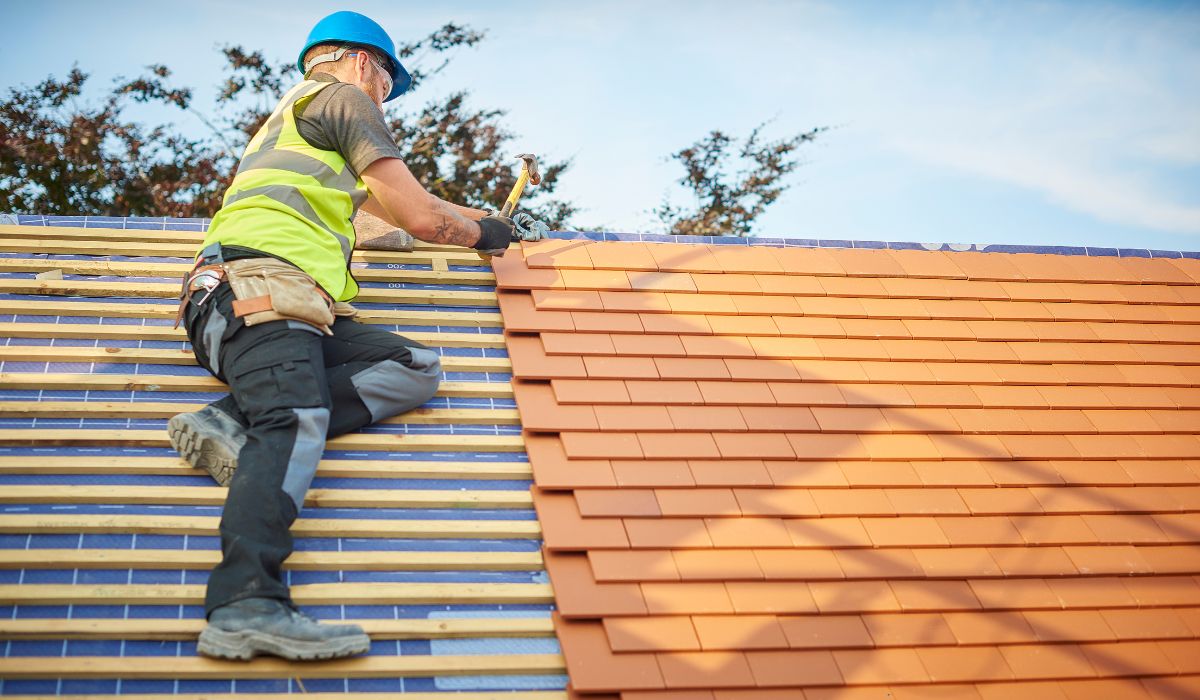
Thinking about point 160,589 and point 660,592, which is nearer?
point 160,589

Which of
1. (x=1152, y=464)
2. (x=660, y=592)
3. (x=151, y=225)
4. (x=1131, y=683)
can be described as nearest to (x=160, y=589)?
(x=660, y=592)

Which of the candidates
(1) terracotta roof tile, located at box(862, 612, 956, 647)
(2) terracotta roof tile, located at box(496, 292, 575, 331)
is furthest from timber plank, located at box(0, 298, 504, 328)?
(1) terracotta roof tile, located at box(862, 612, 956, 647)

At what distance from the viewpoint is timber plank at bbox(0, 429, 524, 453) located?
130 inches

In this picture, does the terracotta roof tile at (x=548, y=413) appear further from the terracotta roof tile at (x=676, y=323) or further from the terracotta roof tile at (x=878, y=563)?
the terracotta roof tile at (x=878, y=563)

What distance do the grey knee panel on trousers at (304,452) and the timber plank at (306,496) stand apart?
17cm

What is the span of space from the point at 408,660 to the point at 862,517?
5.32 ft

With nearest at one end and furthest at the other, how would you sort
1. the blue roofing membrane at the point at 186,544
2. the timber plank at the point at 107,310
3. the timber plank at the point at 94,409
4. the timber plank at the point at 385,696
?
1. the timber plank at the point at 385,696
2. the blue roofing membrane at the point at 186,544
3. the timber plank at the point at 94,409
4. the timber plank at the point at 107,310

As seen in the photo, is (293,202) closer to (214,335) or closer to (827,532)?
(214,335)

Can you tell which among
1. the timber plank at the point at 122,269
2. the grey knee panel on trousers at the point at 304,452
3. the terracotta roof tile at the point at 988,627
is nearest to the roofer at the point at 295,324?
the grey knee panel on trousers at the point at 304,452

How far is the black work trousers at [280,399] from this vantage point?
2797mm

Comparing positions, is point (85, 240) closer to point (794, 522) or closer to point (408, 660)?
point (408, 660)

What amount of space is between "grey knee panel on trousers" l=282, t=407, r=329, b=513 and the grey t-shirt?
0.91 metres

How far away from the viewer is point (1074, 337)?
4.57 m

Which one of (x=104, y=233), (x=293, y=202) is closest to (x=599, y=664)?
(x=293, y=202)
